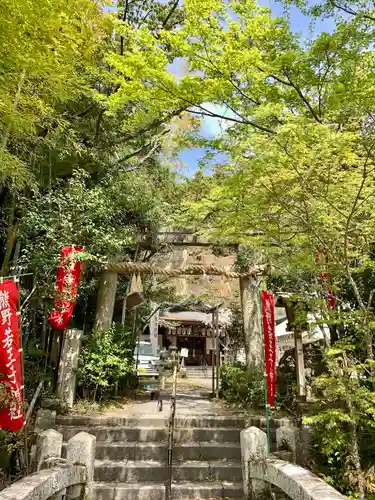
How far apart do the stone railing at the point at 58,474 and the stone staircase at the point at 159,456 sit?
1333 mm

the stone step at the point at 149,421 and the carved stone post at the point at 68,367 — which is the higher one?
the carved stone post at the point at 68,367

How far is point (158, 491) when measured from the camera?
5648mm


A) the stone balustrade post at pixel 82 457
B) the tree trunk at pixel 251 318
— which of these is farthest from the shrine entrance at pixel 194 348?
the stone balustrade post at pixel 82 457

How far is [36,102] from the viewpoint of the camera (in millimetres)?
5324

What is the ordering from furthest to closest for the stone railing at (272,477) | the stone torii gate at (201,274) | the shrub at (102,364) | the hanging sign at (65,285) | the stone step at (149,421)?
the stone torii gate at (201,274), the shrub at (102,364), the hanging sign at (65,285), the stone step at (149,421), the stone railing at (272,477)

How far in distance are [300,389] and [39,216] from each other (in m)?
7.40

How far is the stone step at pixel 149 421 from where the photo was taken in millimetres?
7250

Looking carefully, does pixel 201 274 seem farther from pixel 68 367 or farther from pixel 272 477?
pixel 272 477

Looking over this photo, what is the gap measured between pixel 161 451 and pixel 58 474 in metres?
3.46

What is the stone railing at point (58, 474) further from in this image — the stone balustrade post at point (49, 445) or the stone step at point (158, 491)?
the stone step at point (158, 491)

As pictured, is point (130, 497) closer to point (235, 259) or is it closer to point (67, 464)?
point (67, 464)

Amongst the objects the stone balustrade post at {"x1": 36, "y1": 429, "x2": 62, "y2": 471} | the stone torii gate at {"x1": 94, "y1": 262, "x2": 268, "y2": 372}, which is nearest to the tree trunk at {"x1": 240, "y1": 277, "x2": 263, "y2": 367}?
the stone torii gate at {"x1": 94, "y1": 262, "x2": 268, "y2": 372}

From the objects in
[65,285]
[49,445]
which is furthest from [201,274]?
[49,445]

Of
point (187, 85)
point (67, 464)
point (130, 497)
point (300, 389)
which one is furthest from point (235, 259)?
point (67, 464)
